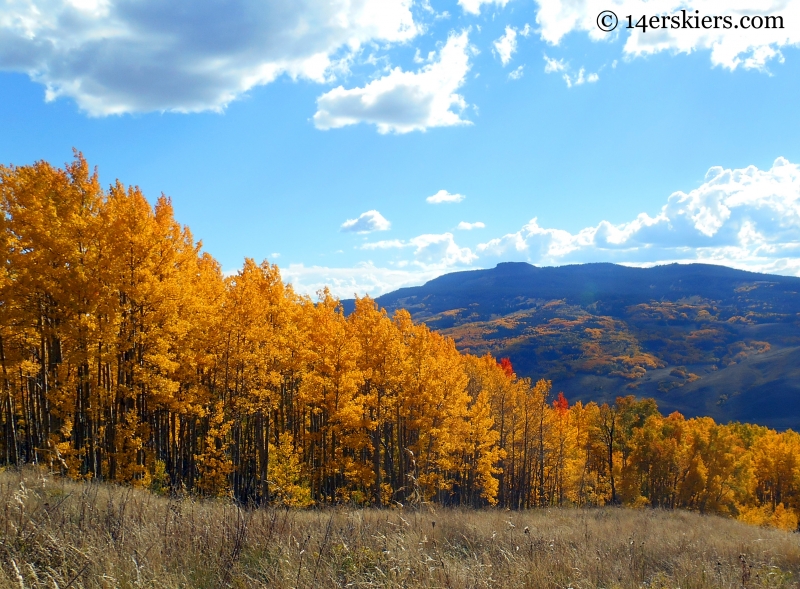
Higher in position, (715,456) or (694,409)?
(715,456)

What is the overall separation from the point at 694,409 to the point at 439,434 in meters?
128

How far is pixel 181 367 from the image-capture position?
62.8 feet

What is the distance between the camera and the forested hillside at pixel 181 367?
630 inches

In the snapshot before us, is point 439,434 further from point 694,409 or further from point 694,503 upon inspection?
point 694,409

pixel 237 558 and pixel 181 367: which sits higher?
pixel 181 367

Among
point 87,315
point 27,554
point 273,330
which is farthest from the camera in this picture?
point 273,330

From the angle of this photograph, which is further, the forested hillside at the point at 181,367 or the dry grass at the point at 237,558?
the forested hillside at the point at 181,367

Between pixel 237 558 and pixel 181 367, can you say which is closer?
pixel 237 558

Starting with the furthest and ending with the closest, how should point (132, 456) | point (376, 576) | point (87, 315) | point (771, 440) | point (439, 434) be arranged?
point (771, 440)
point (439, 434)
point (132, 456)
point (87, 315)
point (376, 576)

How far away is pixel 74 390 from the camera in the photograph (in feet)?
53.8

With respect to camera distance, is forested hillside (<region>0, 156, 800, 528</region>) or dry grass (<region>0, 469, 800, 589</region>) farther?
forested hillside (<region>0, 156, 800, 528</region>)

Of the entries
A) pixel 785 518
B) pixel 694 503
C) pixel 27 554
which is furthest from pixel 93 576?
pixel 785 518

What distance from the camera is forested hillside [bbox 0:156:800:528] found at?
16.0 m

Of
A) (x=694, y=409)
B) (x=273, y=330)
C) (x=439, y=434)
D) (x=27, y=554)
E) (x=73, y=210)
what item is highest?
(x=73, y=210)
